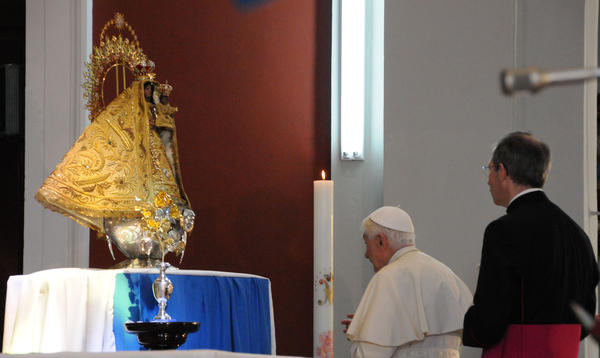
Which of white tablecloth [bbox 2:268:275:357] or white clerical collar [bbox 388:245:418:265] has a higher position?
white clerical collar [bbox 388:245:418:265]

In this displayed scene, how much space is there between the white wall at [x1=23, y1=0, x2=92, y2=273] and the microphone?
4912 millimetres

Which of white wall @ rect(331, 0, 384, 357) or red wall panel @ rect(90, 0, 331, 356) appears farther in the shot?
red wall panel @ rect(90, 0, 331, 356)

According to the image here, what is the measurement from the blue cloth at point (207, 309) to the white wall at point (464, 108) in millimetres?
1415

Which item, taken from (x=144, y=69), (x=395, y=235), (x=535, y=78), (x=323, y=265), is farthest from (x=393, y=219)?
(x=535, y=78)

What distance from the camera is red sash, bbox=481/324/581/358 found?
9.87 feet

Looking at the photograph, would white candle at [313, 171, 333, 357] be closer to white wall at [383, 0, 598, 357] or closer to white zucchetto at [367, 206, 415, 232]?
white zucchetto at [367, 206, 415, 232]

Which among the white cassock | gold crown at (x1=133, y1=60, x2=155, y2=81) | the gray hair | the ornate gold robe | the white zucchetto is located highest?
gold crown at (x1=133, y1=60, x2=155, y2=81)

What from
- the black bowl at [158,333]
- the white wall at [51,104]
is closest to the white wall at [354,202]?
the white wall at [51,104]

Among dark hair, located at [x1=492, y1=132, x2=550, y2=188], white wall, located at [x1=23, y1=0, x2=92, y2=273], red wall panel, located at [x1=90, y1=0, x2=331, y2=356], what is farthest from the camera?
red wall panel, located at [x1=90, y1=0, x2=331, y2=356]

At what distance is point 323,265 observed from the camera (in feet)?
14.0

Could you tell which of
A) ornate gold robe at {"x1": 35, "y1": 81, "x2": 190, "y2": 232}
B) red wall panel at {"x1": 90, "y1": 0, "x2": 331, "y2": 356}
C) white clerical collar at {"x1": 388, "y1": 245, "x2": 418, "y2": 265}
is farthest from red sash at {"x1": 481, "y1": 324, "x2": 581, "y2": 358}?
red wall panel at {"x1": 90, "y1": 0, "x2": 331, "y2": 356}

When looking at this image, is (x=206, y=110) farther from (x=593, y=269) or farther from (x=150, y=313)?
(x=593, y=269)

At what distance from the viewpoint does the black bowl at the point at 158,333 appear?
3268mm

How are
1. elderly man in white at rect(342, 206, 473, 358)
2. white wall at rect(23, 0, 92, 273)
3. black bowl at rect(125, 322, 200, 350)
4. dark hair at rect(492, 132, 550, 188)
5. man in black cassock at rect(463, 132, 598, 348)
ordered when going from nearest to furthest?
1. man in black cassock at rect(463, 132, 598, 348)
2. dark hair at rect(492, 132, 550, 188)
3. black bowl at rect(125, 322, 200, 350)
4. elderly man in white at rect(342, 206, 473, 358)
5. white wall at rect(23, 0, 92, 273)
